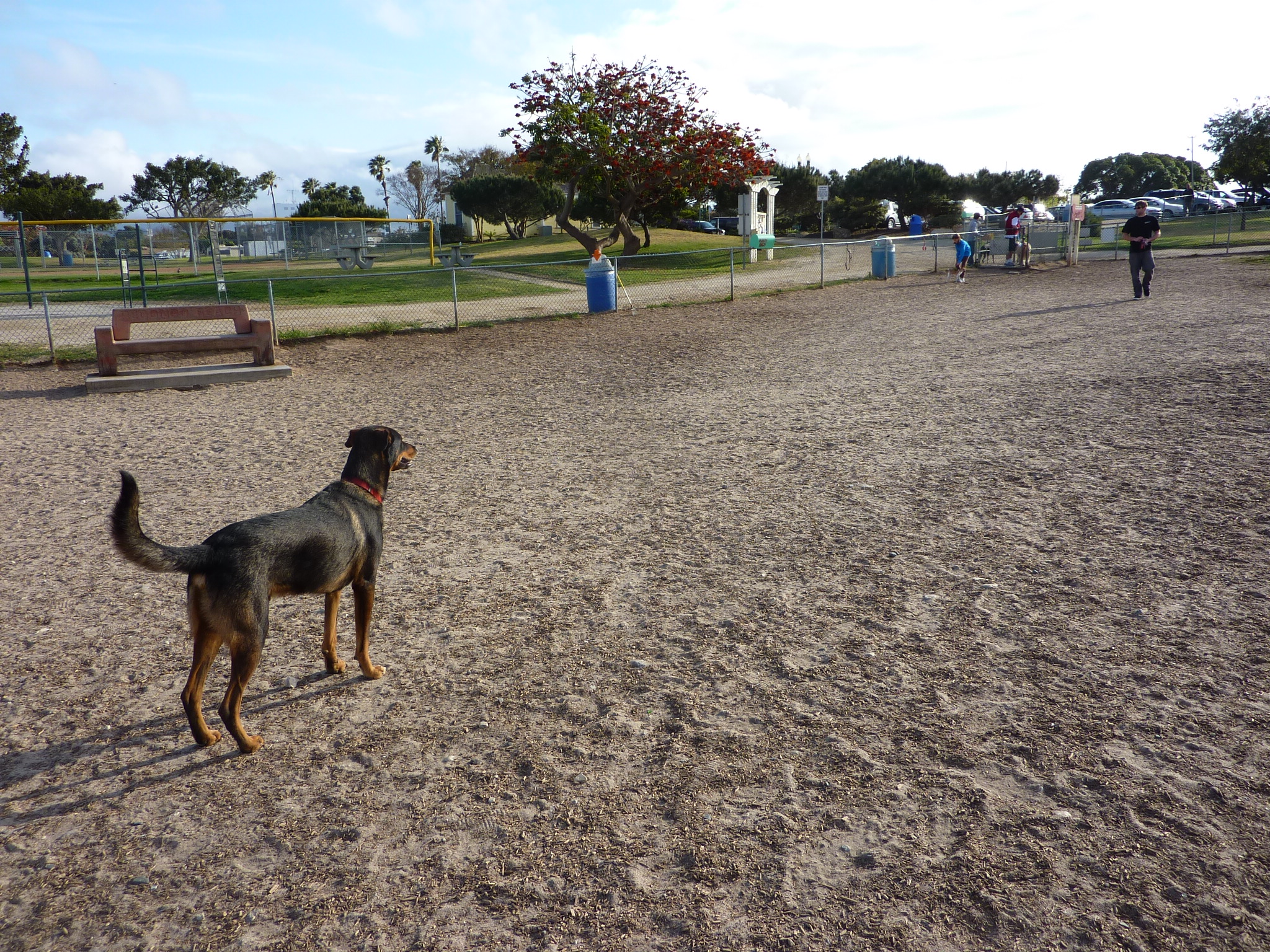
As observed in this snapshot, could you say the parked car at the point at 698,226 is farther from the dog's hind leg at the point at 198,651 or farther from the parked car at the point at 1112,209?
the dog's hind leg at the point at 198,651

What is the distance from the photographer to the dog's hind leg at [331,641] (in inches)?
154

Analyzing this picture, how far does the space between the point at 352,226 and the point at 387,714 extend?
29.0 m

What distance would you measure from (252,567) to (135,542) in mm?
389

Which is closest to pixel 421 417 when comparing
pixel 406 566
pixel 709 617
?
pixel 406 566

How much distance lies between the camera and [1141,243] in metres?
15.2

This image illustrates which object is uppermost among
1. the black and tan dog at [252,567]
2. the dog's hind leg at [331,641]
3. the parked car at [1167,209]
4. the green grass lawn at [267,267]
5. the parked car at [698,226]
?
the parked car at [698,226]

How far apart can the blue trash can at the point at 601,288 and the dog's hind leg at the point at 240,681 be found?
1522 cm

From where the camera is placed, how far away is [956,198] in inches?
2073

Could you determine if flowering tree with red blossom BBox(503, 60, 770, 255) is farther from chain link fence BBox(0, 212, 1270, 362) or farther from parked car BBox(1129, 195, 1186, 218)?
parked car BBox(1129, 195, 1186, 218)

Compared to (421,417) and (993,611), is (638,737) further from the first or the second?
(421,417)

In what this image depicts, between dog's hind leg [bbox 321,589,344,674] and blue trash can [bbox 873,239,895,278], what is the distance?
2164 cm

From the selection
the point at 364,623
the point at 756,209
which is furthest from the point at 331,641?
the point at 756,209

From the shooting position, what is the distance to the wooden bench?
38.0 ft

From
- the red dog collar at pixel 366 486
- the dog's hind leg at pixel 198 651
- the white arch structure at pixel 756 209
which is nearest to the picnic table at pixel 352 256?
the white arch structure at pixel 756 209
